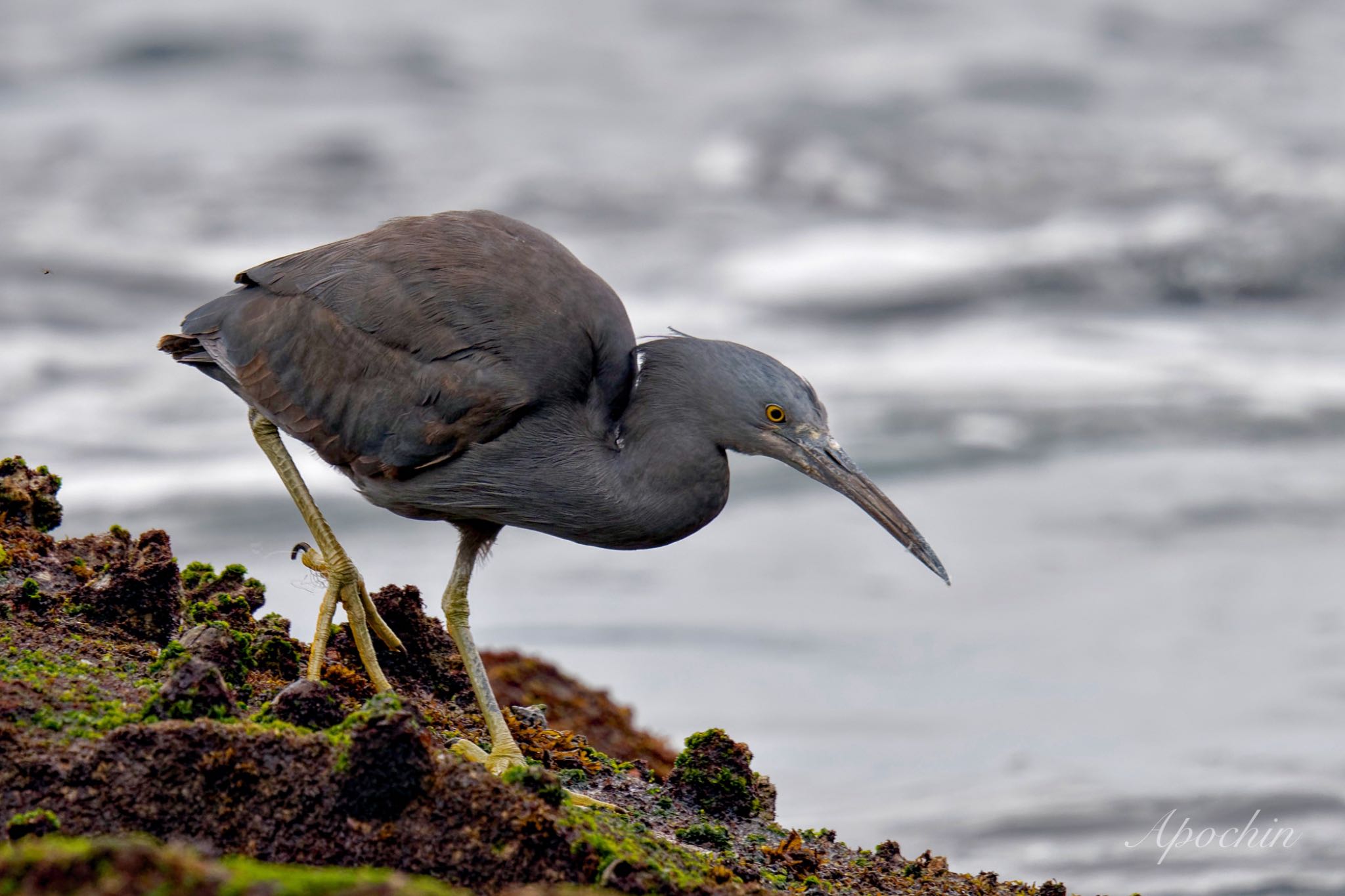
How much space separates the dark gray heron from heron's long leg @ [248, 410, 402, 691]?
0.04 feet

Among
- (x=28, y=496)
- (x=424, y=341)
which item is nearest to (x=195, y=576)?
(x=28, y=496)

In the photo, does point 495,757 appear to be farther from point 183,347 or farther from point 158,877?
point 158,877

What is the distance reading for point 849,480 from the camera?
552cm

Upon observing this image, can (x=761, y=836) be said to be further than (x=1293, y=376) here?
No

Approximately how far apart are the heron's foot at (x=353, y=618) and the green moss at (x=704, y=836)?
1.35 m

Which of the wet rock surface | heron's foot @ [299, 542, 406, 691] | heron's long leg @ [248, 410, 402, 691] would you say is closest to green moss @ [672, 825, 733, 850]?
the wet rock surface

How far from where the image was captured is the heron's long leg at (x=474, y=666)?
5242 mm

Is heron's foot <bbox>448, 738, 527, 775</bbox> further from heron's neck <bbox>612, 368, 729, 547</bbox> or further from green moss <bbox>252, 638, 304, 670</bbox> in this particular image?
heron's neck <bbox>612, 368, 729, 547</bbox>

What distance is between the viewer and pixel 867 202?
645 inches

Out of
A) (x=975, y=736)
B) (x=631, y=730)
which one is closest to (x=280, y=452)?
(x=631, y=730)

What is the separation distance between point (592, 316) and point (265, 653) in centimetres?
182

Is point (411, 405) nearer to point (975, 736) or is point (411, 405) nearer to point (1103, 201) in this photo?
point (975, 736)

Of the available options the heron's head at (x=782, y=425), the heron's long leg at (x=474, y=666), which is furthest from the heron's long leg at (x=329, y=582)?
the heron's head at (x=782, y=425)

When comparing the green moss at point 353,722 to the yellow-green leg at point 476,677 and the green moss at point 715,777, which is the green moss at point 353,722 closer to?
the yellow-green leg at point 476,677
